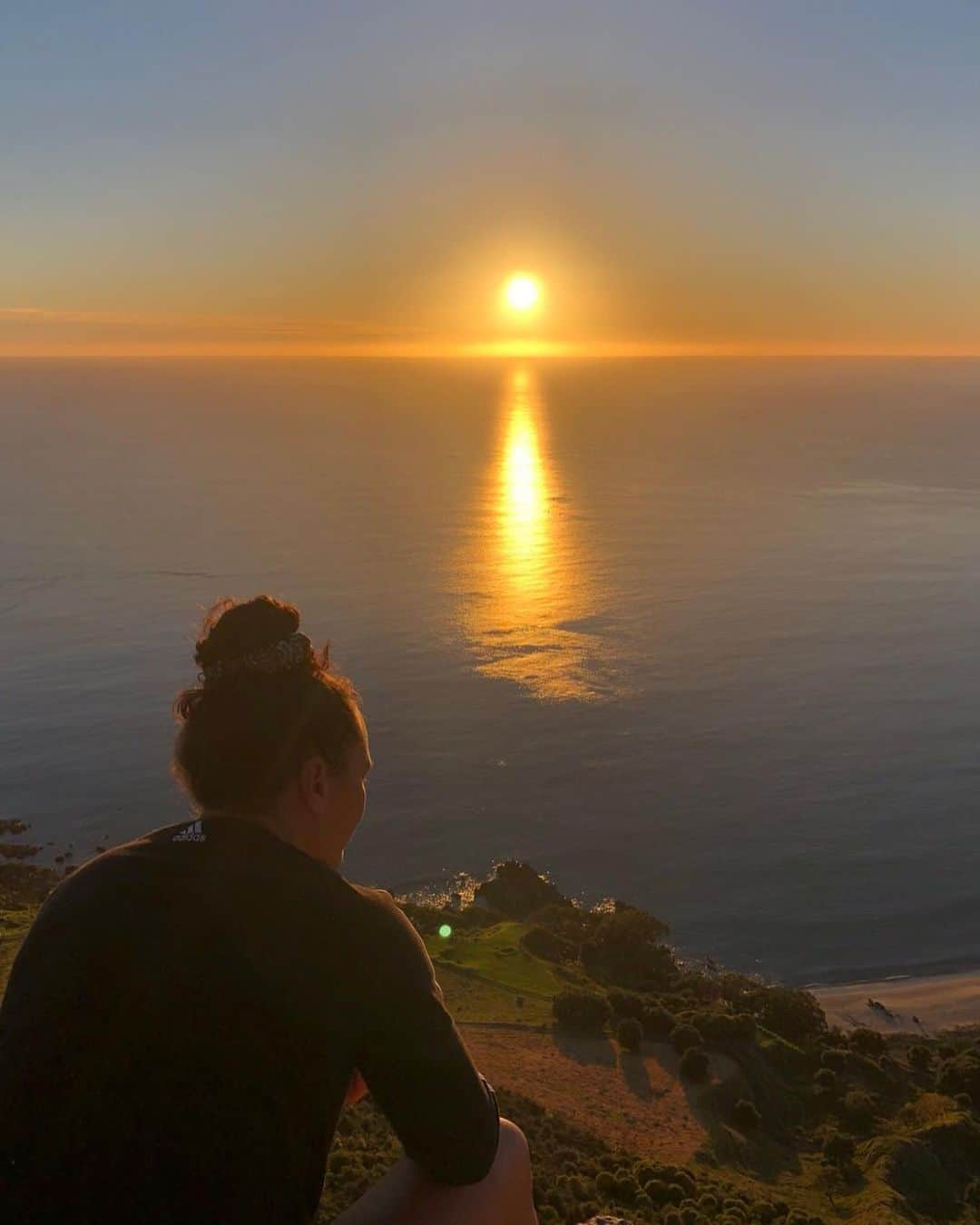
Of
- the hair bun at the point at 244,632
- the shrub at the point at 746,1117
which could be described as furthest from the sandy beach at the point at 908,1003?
the hair bun at the point at 244,632

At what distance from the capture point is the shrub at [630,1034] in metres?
24.8

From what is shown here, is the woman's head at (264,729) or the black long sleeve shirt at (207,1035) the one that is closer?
the black long sleeve shirt at (207,1035)

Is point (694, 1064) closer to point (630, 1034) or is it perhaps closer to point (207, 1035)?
point (630, 1034)

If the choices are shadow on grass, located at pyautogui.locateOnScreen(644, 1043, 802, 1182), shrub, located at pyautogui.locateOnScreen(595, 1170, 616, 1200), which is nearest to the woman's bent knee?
shrub, located at pyautogui.locateOnScreen(595, 1170, 616, 1200)

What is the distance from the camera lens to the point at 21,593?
94.0 metres

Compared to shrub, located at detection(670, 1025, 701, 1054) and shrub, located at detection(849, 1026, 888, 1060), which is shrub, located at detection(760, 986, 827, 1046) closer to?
shrub, located at detection(849, 1026, 888, 1060)

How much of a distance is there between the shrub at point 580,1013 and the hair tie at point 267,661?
2451 centimetres

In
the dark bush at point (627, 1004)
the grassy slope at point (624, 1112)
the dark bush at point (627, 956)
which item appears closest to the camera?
the grassy slope at point (624, 1112)

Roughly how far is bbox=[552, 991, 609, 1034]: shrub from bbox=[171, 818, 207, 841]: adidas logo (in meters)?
24.5

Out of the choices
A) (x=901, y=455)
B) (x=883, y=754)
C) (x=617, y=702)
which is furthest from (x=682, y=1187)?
(x=901, y=455)

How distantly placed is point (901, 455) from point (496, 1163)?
208042 millimetres

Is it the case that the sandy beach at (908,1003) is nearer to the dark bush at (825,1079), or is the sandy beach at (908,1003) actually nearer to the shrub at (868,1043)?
the shrub at (868,1043)

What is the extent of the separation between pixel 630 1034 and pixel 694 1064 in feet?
5.78

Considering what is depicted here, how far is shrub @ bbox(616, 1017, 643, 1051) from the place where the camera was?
81.3ft
